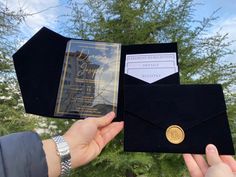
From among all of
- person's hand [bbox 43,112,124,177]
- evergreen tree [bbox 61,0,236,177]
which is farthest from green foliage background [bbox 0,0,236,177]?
person's hand [bbox 43,112,124,177]

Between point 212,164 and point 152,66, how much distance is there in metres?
0.47

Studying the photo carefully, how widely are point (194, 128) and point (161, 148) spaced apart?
12cm

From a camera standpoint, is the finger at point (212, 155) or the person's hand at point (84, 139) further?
the person's hand at point (84, 139)

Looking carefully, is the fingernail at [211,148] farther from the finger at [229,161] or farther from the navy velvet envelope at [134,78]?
the navy velvet envelope at [134,78]

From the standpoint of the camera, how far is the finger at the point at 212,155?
985mm

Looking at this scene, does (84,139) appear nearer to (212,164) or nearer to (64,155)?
(64,155)

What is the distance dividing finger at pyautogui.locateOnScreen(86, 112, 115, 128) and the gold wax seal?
0.24 m

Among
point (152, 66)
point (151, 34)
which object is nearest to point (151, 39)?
point (151, 34)

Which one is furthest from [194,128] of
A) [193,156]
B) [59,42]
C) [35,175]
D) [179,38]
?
[179,38]

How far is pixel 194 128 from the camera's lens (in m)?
1.12

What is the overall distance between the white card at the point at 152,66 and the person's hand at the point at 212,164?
13.3 inches

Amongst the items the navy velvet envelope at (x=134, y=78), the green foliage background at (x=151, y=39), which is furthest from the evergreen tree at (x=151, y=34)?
the navy velvet envelope at (x=134, y=78)

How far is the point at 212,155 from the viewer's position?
1.01 metres

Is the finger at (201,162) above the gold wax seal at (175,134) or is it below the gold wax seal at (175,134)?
below
